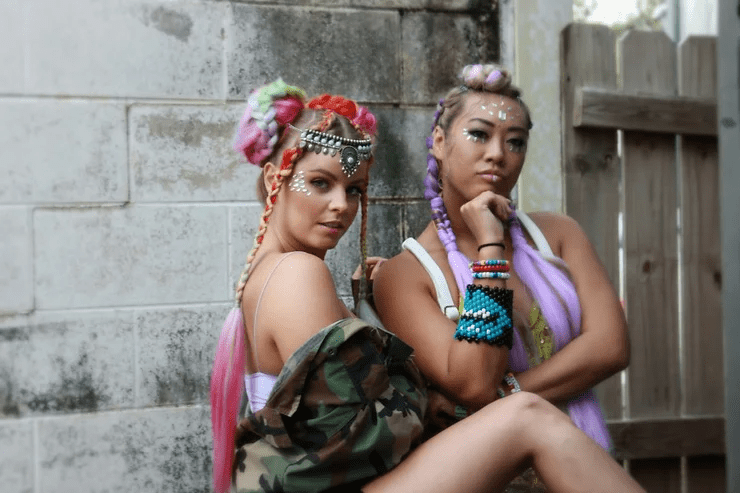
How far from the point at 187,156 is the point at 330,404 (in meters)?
1.77

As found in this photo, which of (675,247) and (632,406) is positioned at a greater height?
(675,247)

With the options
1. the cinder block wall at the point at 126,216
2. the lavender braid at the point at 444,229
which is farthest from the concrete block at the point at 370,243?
the lavender braid at the point at 444,229

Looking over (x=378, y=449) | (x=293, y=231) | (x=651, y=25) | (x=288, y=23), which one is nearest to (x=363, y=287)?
(x=293, y=231)

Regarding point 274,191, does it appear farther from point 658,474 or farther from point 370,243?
point 658,474

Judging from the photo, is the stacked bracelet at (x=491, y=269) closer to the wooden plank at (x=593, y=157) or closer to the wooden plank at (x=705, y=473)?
the wooden plank at (x=593, y=157)

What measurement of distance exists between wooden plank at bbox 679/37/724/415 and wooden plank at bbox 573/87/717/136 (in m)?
0.08

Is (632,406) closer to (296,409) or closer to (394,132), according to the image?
(394,132)

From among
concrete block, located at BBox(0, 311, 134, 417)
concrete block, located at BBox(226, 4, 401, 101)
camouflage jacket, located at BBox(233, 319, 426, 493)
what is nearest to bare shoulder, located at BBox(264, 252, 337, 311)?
camouflage jacket, located at BBox(233, 319, 426, 493)

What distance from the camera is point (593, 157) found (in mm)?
3828

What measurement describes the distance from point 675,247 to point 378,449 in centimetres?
243

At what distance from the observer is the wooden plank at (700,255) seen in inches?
155

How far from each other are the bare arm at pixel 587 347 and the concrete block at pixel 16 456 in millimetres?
2092

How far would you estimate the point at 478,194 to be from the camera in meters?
2.67

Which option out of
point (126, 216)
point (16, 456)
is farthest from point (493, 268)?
point (16, 456)
